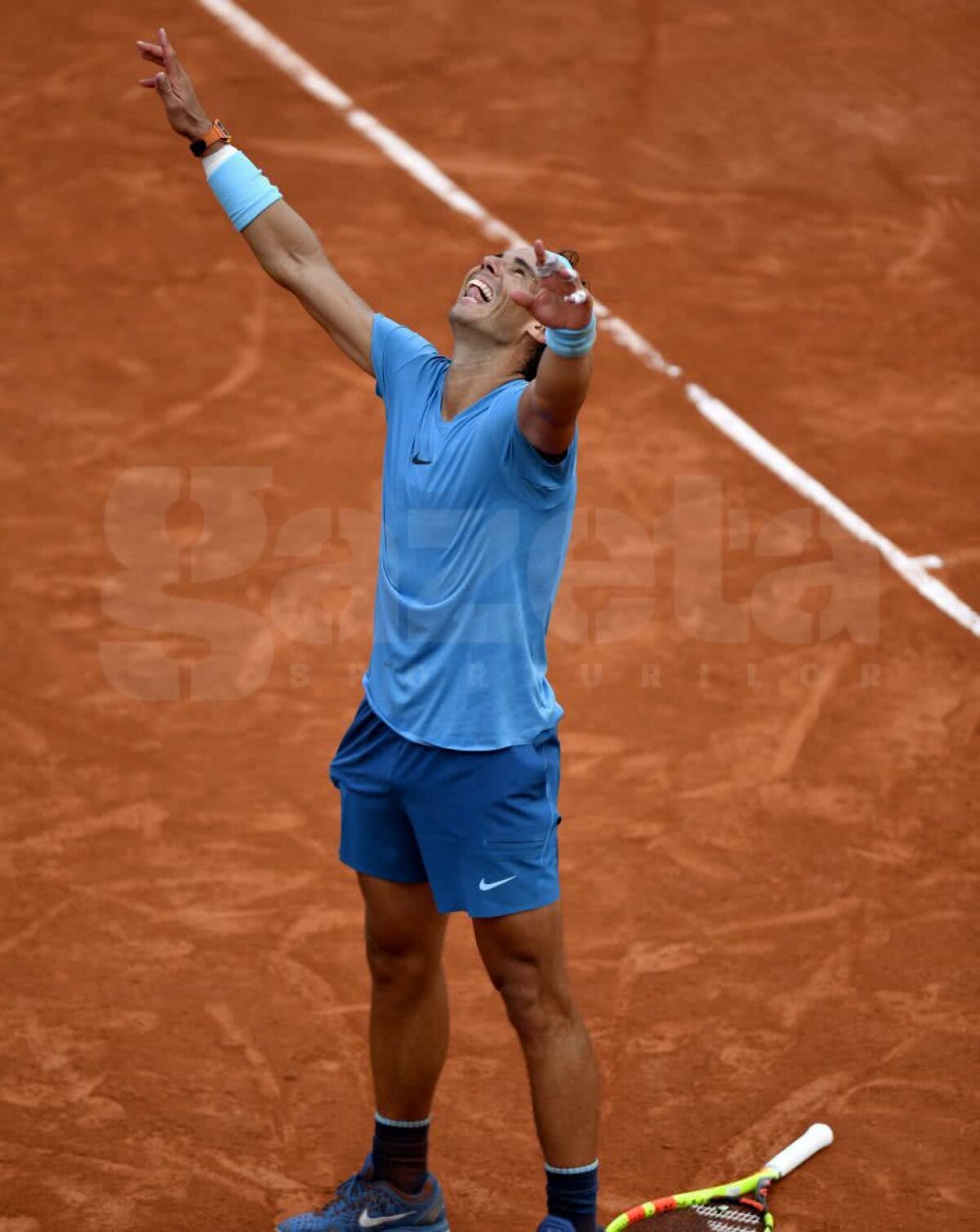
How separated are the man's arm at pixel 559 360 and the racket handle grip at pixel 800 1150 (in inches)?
85.7

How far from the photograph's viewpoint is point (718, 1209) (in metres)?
5.03

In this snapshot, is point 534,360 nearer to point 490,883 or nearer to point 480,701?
point 480,701

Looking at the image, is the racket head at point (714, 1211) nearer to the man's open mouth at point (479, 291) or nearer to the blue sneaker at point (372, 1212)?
the blue sneaker at point (372, 1212)

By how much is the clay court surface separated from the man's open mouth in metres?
2.30

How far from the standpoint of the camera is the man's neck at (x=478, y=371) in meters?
4.52

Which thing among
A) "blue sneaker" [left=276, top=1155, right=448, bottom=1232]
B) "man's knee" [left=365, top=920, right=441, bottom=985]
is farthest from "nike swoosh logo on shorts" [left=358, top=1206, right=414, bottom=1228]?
"man's knee" [left=365, top=920, right=441, bottom=985]

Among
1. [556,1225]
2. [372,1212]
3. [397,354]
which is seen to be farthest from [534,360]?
[372,1212]

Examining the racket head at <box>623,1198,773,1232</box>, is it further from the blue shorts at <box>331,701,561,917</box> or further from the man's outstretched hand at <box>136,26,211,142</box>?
the man's outstretched hand at <box>136,26,211,142</box>

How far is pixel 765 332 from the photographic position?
9562 mm

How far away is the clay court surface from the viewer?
18.0ft

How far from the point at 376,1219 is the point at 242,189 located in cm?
258

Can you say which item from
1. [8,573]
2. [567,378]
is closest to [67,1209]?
[567,378]

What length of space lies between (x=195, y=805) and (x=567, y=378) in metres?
3.15

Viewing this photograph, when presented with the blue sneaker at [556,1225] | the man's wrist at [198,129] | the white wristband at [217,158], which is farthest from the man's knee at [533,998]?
the man's wrist at [198,129]
